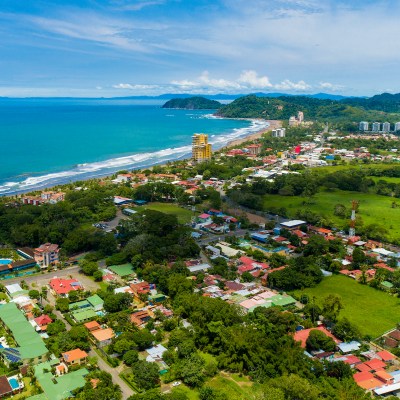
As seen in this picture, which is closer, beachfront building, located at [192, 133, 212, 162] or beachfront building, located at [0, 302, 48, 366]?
beachfront building, located at [0, 302, 48, 366]

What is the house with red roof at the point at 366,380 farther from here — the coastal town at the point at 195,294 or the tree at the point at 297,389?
the tree at the point at 297,389

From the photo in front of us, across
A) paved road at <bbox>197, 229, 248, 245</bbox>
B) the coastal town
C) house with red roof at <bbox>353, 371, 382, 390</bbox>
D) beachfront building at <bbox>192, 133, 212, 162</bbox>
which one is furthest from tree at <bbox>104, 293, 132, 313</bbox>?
beachfront building at <bbox>192, 133, 212, 162</bbox>

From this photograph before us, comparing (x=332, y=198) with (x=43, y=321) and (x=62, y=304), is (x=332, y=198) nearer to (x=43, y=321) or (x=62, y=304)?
(x=62, y=304)

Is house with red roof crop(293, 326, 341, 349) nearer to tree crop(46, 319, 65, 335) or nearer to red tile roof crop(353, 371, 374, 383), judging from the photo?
red tile roof crop(353, 371, 374, 383)

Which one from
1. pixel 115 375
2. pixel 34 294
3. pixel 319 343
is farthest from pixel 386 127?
pixel 115 375

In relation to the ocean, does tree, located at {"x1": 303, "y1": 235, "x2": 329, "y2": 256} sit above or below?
below

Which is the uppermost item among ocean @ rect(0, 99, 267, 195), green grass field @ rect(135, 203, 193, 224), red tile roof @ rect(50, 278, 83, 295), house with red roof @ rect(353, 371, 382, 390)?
ocean @ rect(0, 99, 267, 195)

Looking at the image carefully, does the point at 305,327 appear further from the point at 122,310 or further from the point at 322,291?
the point at 122,310
